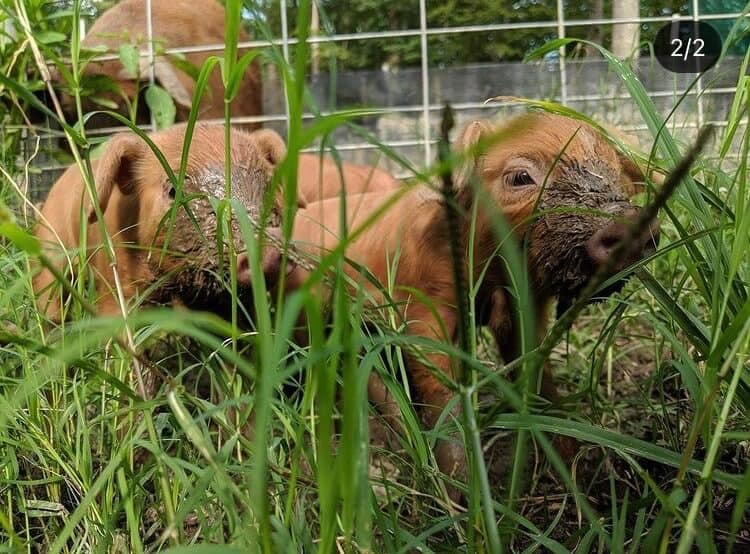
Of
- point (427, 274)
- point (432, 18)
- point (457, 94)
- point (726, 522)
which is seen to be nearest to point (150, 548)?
point (726, 522)

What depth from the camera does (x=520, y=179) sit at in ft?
8.07

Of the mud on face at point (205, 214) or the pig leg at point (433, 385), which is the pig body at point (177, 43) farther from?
the pig leg at point (433, 385)

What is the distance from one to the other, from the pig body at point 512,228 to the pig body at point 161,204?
1.07 ft

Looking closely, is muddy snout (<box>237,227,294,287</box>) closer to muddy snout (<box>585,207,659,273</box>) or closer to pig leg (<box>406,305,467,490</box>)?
pig leg (<box>406,305,467,490</box>)

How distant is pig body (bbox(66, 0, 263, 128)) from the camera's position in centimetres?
482

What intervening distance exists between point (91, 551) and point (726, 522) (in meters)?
1.17

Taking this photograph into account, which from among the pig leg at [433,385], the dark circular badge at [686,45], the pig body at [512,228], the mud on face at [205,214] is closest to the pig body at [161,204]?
the mud on face at [205,214]

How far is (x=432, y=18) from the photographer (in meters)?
10.6

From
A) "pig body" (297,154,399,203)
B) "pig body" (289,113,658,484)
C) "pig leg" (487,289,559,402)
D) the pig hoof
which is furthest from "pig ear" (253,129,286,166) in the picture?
the pig hoof

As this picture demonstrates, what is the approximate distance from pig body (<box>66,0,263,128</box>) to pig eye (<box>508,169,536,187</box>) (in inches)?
112

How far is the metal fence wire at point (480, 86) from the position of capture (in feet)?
13.8

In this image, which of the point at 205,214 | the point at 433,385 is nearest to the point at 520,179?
the point at 433,385

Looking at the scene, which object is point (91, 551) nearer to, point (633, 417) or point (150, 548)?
point (150, 548)

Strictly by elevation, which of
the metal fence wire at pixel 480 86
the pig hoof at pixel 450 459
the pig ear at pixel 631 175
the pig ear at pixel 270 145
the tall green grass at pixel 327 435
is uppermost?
the metal fence wire at pixel 480 86
